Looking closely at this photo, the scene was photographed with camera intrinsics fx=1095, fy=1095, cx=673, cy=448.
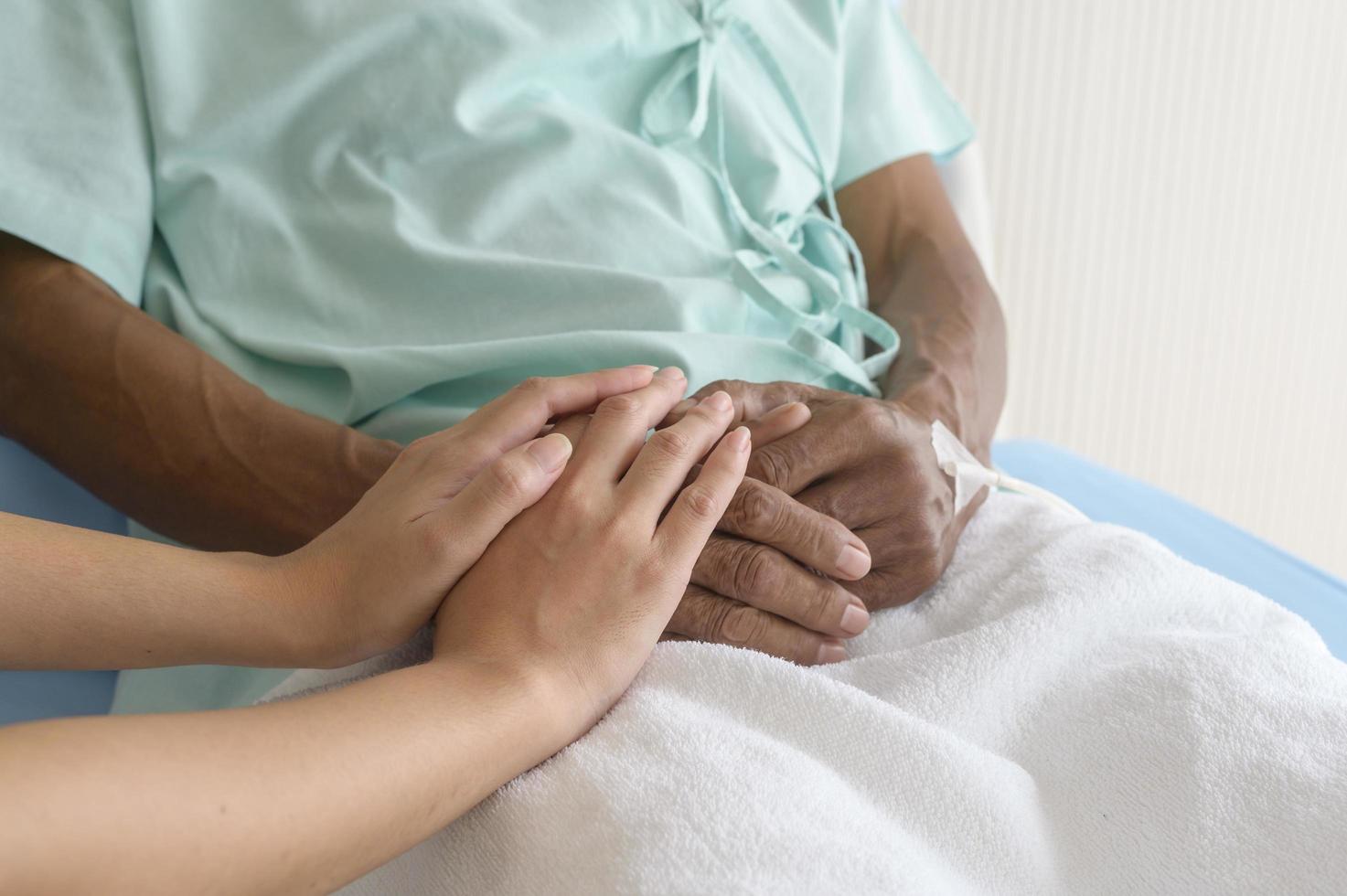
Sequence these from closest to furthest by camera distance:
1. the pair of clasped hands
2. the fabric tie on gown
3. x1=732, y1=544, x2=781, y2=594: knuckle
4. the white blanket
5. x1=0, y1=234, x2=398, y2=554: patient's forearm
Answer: the white blanket → the pair of clasped hands → x1=732, y1=544, x2=781, y2=594: knuckle → x1=0, y1=234, x2=398, y2=554: patient's forearm → the fabric tie on gown

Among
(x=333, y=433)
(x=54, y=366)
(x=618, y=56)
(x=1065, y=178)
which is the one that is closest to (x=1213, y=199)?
(x=1065, y=178)

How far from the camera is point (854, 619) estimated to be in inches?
29.2

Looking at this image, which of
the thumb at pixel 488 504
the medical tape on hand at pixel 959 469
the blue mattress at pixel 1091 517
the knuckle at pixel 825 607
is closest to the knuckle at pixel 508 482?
the thumb at pixel 488 504

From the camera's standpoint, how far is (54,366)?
879 millimetres

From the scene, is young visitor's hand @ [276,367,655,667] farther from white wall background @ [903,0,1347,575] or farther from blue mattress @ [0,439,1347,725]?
white wall background @ [903,0,1347,575]

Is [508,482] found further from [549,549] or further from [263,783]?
[263,783]

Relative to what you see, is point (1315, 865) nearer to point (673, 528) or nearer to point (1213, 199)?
point (673, 528)

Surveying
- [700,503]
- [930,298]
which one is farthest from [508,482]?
[930,298]

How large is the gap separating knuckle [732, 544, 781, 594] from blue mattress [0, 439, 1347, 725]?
0.59m

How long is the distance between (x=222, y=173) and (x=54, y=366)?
21 centimetres

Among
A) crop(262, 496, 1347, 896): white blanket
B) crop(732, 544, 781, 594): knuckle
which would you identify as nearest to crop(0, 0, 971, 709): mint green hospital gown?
crop(732, 544, 781, 594): knuckle

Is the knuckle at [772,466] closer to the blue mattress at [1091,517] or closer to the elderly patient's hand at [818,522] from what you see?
the elderly patient's hand at [818,522]

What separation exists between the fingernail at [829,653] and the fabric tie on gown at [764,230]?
0.31 meters

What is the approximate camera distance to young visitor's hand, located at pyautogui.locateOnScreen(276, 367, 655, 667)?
65 cm
